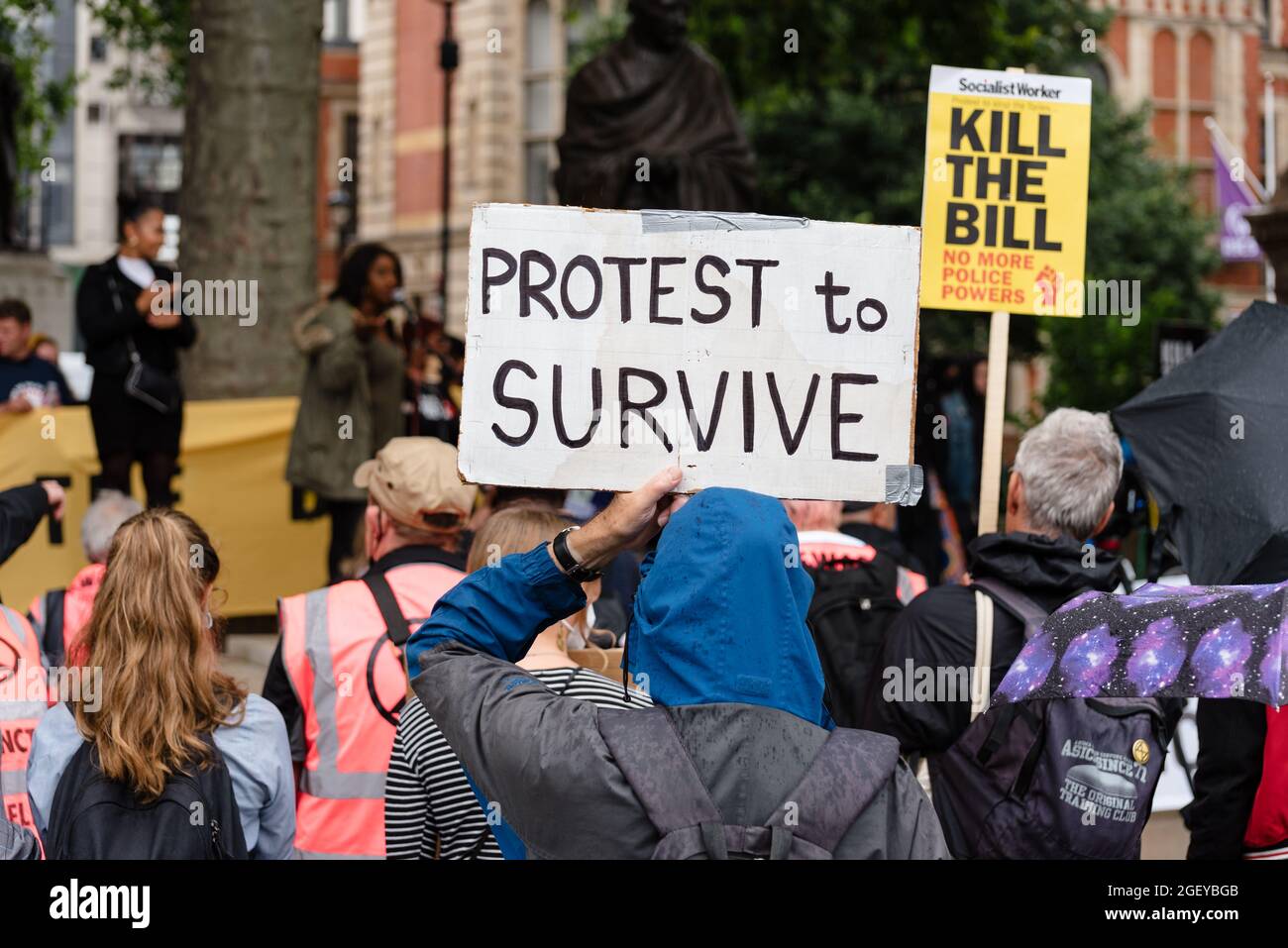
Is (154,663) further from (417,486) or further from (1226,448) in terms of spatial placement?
(1226,448)

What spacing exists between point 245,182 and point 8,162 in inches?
259

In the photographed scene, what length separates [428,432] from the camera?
37.2ft

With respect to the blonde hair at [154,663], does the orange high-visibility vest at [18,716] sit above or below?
below

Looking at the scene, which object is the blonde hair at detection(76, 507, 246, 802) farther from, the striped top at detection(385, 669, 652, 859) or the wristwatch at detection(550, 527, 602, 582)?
the wristwatch at detection(550, 527, 602, 582)

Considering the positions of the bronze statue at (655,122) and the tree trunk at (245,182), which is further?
the tree trunk at (245,182)

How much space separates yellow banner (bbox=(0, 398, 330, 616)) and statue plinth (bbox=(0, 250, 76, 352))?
6403mm

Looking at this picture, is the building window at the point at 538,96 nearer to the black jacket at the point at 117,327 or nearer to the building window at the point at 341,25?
the building window at the point at 341,25

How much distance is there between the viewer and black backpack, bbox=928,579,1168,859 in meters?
3.69

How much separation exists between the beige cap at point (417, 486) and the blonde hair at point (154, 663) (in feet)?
2.99

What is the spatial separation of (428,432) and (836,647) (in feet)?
20.8

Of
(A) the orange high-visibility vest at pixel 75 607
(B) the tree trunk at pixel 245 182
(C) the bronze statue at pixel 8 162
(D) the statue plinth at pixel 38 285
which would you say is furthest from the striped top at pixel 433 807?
(C) the bronze statue at pixel 8 162

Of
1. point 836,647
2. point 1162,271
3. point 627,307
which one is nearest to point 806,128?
point 1162,271

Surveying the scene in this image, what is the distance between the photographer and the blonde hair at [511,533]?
3.86 m
